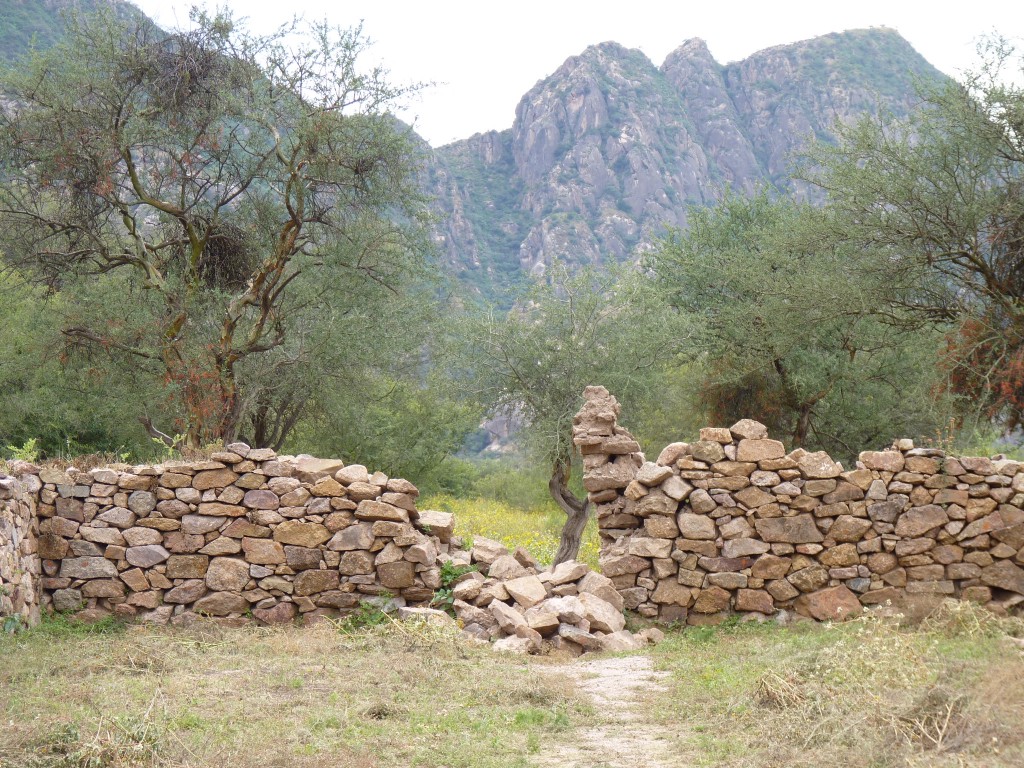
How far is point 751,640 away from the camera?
1005cm

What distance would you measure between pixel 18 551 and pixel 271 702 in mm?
4623

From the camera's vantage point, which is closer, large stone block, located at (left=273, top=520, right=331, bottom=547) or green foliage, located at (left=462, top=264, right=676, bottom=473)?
large stone block, located at (left=273, top=520, right=331, bottom=547)

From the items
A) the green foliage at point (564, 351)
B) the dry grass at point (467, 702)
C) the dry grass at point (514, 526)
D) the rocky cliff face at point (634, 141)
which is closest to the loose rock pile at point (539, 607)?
the dry grass at point (467, 702)

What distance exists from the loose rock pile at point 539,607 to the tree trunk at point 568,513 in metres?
3.45

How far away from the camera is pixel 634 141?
9081cm

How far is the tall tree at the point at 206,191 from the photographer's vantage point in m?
17.0

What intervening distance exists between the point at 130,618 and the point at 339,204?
9.63m

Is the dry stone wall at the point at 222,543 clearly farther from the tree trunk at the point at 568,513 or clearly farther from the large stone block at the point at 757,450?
the tree trunk at the point at 568,513

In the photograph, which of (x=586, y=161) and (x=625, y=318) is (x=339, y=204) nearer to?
(x=625, y=318)

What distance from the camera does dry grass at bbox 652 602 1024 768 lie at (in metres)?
5.23

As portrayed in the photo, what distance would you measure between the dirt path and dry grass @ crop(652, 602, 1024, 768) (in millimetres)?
202

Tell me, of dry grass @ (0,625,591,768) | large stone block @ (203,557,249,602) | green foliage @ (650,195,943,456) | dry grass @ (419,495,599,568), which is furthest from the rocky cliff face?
dry grass @ (0,625,591,768)

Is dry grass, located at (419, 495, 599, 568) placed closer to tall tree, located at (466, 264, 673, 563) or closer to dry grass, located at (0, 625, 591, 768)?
tall tree, located at (466, 264, 673, 563)

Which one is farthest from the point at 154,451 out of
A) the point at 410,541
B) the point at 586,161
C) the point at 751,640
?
the point at 586,161
